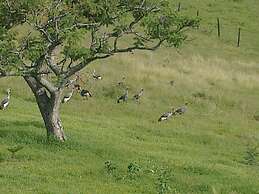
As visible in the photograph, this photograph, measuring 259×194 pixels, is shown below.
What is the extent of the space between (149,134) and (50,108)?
20.9ft

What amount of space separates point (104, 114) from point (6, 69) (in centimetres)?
1166

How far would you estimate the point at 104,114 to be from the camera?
3194 cm

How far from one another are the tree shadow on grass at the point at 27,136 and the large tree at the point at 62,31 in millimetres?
495

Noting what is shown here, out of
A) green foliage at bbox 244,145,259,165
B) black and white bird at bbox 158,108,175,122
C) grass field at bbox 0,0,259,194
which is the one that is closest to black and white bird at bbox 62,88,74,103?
grass field at bbox 0,0,259,194

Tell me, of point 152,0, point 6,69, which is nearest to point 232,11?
point 152,0

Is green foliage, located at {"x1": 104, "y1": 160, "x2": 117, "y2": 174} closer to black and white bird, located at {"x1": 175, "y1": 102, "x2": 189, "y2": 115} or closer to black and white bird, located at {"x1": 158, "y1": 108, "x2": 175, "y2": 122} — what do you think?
black and white bird, located at {"x1": 158, "y1": 108, "x2": 175, "y2": 122}

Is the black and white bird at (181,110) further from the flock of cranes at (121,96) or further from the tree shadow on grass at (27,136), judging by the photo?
the tree shadow on grass at (27,136)

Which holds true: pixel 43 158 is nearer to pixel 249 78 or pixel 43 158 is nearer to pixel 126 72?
pixel 126 72

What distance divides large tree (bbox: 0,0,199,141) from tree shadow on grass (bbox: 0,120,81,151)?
19.5 inches

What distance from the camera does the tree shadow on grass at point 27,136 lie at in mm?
22641

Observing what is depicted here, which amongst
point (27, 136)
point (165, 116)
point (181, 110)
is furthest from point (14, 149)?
point (181, 110)

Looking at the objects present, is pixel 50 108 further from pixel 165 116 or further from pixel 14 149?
pixel 165 116

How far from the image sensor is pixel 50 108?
23406 millimetres

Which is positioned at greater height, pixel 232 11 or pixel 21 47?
pixel 21 47
